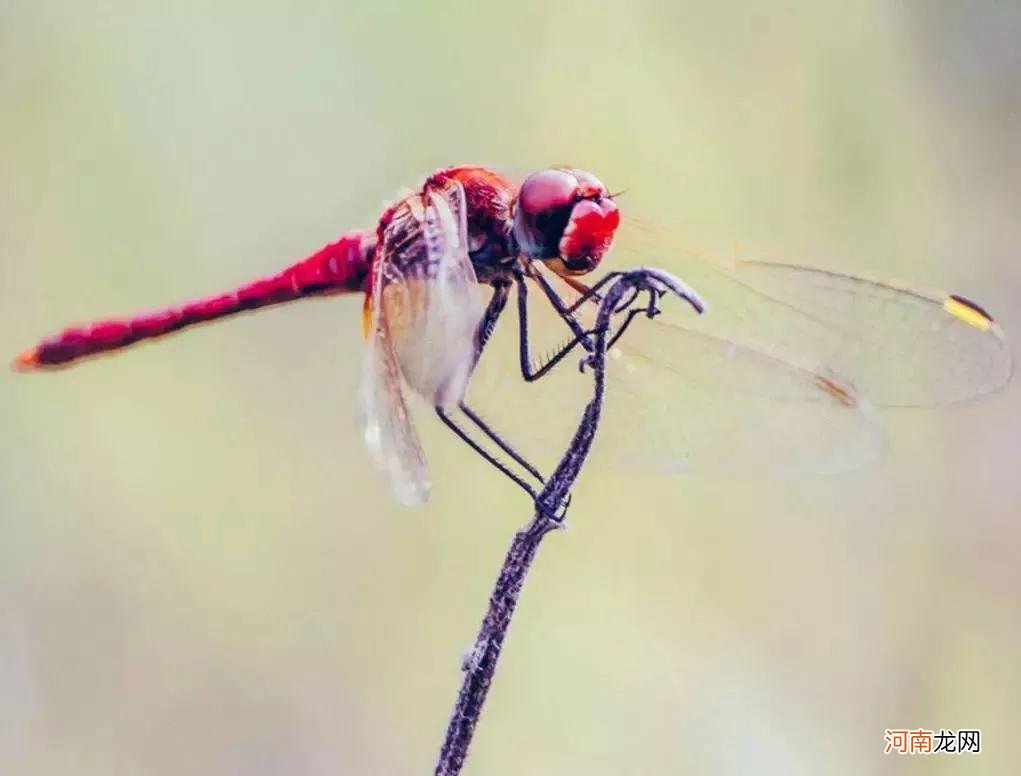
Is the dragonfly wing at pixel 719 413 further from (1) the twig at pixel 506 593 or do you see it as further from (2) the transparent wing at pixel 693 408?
(1) the twig at pixel 506 593

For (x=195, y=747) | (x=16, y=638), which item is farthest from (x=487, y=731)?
(x=16, y=638)

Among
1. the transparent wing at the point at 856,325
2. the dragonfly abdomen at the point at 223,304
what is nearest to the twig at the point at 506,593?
the dragonfly abdomen at the point at 223,304

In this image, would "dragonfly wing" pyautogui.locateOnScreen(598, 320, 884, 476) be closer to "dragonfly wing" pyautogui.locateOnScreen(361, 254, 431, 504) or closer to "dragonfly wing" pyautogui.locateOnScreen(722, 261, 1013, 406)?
"dragonfly wing" pyautogui.locateOnScreen(722, 261, 1013, 406)

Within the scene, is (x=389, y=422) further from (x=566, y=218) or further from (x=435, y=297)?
(x=566, y=218)

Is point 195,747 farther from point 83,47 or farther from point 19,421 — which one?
point 83,47

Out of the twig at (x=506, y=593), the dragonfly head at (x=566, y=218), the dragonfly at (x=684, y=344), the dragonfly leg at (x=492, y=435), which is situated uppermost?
the dragonfly head at (x=566, y=218)

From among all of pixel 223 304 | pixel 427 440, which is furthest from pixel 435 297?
pixel 427 440
